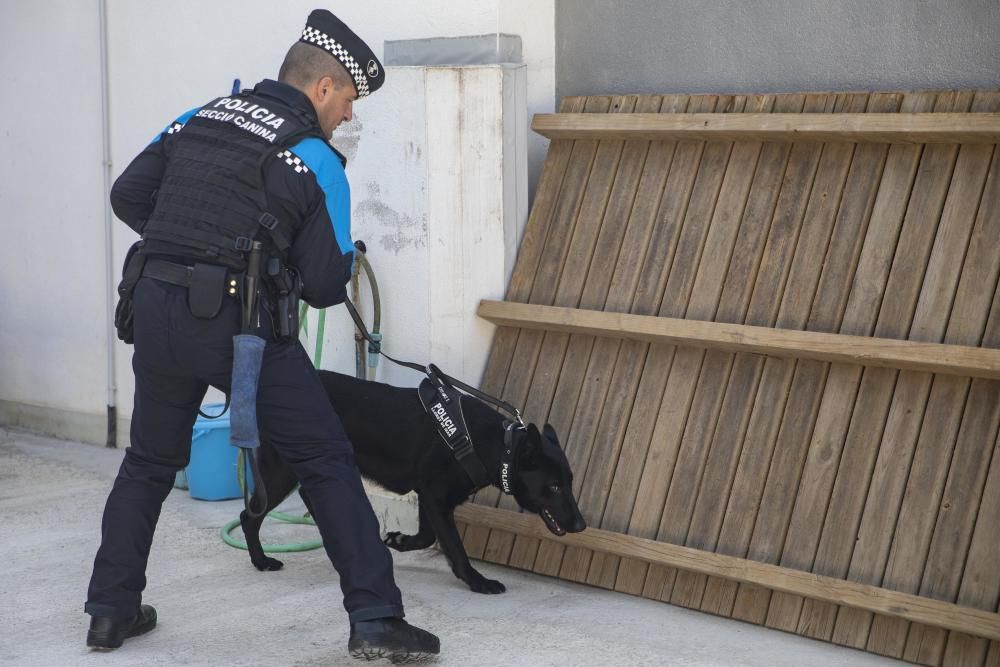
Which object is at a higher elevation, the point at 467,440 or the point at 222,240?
the point at 222,240

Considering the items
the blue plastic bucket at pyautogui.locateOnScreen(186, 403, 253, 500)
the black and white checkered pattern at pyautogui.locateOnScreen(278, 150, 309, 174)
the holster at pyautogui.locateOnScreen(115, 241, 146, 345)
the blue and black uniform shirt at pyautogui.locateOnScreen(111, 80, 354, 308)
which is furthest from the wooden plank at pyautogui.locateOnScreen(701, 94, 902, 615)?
the blue plastic bucket at pyautogui.locateOnScreen(186, 403, 253, 500)

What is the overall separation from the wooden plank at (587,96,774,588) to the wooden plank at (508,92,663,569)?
27 cm

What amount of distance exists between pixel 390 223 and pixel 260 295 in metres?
1.52

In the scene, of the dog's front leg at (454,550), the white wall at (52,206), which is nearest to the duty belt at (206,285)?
the dog's front leg at (454,550)

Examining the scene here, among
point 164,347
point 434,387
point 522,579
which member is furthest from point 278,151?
point 522,579

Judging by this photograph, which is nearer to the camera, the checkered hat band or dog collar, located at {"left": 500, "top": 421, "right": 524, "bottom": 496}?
the checkered hat band

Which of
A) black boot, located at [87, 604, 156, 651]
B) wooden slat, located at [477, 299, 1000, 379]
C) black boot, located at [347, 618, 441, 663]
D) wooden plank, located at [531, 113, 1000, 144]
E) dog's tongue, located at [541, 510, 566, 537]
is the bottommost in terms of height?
black boot, located at [87, 604, 156, 651]

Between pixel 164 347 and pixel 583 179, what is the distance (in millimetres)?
1930

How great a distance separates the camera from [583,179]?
489cm

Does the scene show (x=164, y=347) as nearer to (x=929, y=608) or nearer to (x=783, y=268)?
(x=783, y=268)

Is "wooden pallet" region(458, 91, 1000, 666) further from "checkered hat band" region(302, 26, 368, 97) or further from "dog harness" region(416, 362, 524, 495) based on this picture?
"checkered hat band" region(302, 26, 368, 97)

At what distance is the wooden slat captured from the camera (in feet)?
12.2

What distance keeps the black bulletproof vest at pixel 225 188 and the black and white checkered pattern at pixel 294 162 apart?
0.02 meters

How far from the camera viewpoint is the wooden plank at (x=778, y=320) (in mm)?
4164
